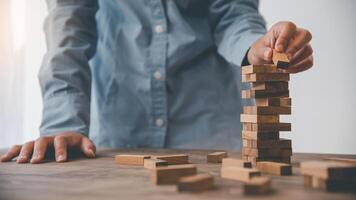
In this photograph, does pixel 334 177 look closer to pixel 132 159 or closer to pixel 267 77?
pixel 267 77

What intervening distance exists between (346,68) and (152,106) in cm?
148

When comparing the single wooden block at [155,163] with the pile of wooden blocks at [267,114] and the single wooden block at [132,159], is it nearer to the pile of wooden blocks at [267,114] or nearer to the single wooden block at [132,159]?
the single wooden block at [132,159]

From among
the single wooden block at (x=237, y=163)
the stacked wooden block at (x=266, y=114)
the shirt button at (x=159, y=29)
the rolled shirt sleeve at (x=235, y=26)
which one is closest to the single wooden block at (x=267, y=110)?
the stacked wooden block at (x=266, y=114)

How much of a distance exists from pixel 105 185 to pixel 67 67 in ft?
2.19

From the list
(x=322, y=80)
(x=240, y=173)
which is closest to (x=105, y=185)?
(x=240, y=173)

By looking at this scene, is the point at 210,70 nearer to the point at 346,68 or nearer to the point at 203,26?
the point at 203,26

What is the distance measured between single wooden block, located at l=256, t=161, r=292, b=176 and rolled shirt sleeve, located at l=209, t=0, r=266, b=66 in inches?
18.0

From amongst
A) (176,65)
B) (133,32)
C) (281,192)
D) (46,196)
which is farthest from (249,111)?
(133,32)

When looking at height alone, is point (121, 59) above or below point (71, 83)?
above

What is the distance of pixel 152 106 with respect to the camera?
4.32 feet

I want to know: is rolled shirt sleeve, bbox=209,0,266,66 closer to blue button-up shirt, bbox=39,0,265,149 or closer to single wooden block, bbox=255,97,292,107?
blue button-up shirt, bbox=39,0,265,149

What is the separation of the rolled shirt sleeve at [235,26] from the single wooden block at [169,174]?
1.83 feet

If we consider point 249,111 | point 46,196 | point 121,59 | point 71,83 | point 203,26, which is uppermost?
point 203,26

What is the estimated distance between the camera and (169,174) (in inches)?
24.1
